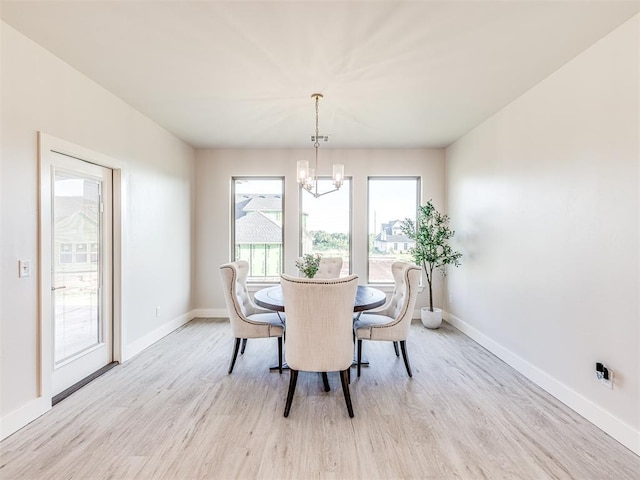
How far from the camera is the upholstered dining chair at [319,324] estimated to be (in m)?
2.09

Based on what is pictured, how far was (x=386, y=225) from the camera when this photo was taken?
4.87 meters

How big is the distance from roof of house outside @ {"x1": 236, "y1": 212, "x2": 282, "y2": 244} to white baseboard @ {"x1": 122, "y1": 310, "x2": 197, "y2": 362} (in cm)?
142

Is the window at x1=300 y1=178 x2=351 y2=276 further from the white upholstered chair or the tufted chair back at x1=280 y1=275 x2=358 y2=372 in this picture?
the tufted chair back at x1=280 y1=275 x2=358 y2=372

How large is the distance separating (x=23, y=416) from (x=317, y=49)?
10.6 feet

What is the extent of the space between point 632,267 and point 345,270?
135 inches

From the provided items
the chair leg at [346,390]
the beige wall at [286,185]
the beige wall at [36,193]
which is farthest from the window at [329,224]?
the chair leg at [346,390]

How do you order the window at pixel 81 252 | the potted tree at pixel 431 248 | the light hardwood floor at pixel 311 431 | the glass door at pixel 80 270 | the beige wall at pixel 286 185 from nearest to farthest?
the light hardwood floor at pixel 311 431 → the glass door at pixel 80 270 → the window at pixel 81 252 → the potted tree at pixel 431 248 → the beige wall at pixel 286 185

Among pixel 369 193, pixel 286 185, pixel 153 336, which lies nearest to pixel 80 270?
pixel 153 336

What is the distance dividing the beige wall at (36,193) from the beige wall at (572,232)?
395 centimetres

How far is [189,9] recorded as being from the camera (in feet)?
A: 5.98

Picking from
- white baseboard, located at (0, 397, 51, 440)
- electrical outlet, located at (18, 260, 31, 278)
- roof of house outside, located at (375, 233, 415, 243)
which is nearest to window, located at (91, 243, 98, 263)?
electrical outlet, located at (18, 260, 31, 278)

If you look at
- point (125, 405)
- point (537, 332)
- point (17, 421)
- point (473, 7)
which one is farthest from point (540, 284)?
point (17, 421)

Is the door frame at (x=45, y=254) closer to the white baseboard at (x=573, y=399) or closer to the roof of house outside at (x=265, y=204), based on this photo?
the roof of house outside at (x=265, y=204)

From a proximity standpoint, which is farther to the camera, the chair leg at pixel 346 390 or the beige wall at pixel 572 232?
the chair leg at pixel 346 390
